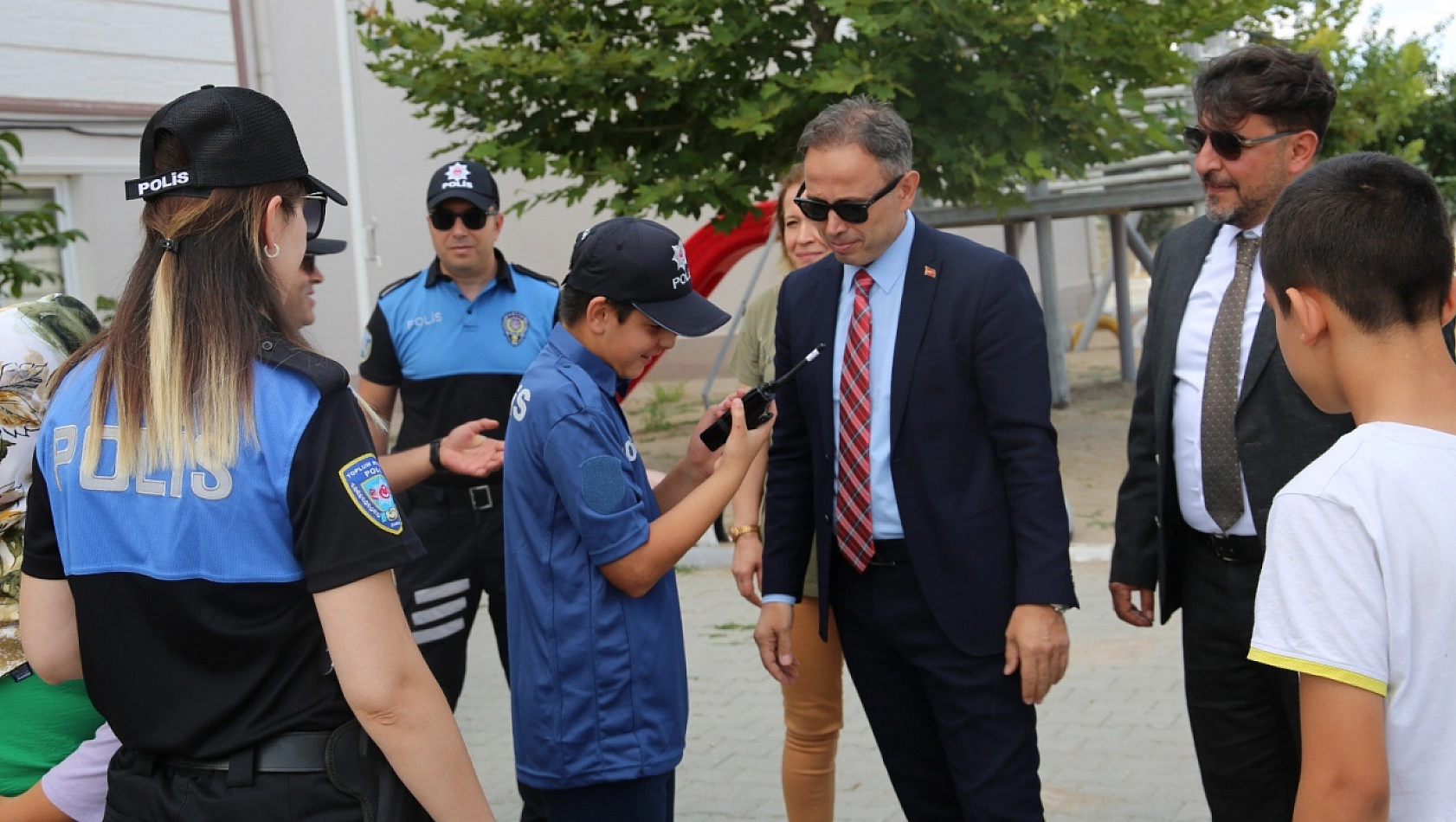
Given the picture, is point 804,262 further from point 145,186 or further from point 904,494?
point 145,186

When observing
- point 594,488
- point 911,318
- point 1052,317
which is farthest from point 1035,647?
point 1052,317

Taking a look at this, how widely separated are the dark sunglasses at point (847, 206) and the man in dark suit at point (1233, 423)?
29.3 inches

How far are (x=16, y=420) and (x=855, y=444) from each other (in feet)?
5.85

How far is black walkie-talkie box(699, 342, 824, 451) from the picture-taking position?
2916 mm

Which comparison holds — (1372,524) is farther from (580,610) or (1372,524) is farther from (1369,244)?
(580,610)

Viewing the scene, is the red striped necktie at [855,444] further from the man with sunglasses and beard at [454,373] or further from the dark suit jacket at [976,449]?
the man with sunglasses and beard at [454,373]

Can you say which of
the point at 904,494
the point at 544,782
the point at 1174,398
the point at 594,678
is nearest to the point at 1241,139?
the point at 1174,398

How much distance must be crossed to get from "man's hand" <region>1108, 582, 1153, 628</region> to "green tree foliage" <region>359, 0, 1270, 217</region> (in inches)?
222

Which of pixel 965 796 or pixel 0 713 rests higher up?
pixel 0 713

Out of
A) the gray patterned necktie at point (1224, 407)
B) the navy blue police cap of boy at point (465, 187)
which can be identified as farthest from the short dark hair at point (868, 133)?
the navy blue police cap of boy at point (465, 187)

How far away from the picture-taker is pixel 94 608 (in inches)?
79.8

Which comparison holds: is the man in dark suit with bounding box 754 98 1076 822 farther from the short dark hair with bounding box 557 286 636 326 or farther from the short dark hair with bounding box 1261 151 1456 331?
the short dark hair with bounding box 1261 151 1456 331

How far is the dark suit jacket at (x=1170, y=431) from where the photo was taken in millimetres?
2996

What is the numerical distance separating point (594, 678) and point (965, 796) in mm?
950
